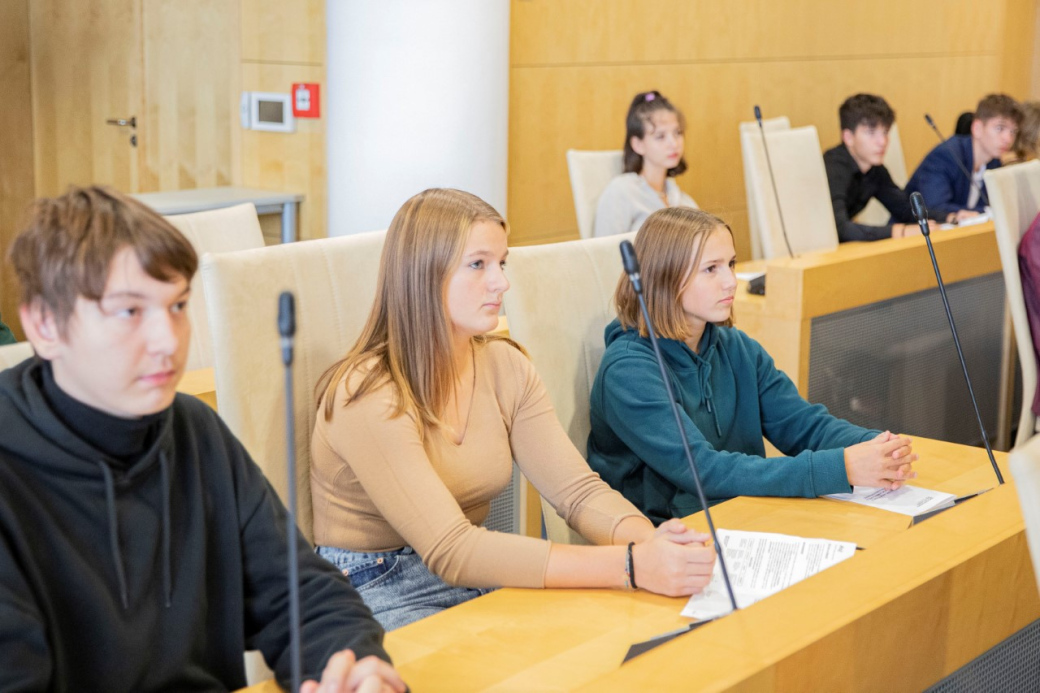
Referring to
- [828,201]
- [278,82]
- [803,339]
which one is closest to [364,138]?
[278,82]

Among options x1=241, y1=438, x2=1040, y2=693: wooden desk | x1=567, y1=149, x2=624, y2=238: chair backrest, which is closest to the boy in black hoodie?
x1=241, y1=438, x2=1040, y2=693: wooden desk

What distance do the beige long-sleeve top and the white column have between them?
5.45 feet

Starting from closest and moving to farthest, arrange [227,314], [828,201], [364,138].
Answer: [227,314] → [364,138] → [828,201]

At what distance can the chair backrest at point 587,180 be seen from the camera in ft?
12.4

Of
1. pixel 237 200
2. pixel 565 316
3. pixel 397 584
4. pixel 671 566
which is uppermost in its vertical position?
pixel 237 200

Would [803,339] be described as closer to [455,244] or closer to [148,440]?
[455,244]

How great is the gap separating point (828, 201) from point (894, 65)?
2.28m

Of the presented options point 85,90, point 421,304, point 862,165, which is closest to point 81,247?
point 421,304

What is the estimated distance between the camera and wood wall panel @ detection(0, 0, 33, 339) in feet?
16.0

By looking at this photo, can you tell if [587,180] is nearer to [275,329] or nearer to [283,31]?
[283,31]

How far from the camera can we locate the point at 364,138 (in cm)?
340

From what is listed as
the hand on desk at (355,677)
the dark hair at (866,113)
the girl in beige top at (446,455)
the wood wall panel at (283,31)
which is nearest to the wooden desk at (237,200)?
the wood wall panel at (283,31)

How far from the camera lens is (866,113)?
4.39 meters

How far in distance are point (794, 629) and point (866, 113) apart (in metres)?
3.60
